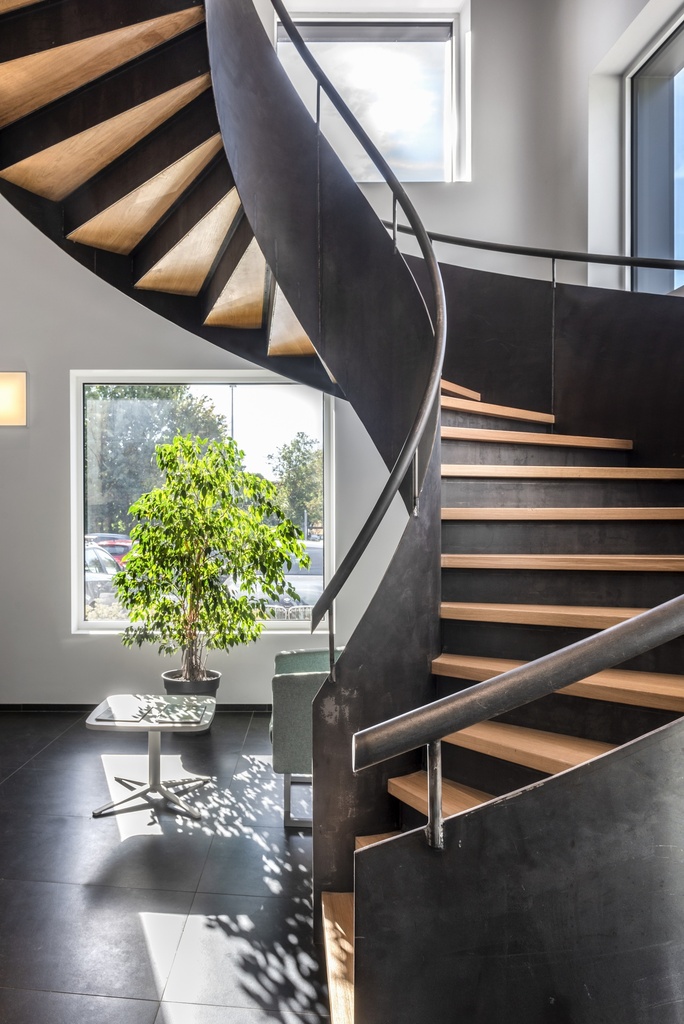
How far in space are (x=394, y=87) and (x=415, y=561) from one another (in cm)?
474

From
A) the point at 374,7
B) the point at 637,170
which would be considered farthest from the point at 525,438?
the point at 374,7

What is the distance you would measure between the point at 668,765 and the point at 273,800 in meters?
3.04

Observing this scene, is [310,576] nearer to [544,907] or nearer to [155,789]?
[155,789]

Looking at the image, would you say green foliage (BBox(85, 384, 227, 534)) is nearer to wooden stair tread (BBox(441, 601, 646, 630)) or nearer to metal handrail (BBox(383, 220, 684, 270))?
metal handrail (BBox(383, 220, 684, 270))

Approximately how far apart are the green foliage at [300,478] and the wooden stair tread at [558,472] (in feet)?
8.75

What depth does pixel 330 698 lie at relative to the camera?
2346 mm

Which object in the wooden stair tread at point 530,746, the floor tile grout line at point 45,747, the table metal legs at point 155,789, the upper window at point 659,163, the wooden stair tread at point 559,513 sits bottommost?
the floor tile grout line at point 45,747

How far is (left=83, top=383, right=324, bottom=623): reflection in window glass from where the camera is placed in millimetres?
5871

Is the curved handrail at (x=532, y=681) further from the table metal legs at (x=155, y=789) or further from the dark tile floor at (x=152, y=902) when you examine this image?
the table metal legs at (x=155, y=789)

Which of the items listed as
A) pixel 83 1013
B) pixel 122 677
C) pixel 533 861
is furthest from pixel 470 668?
pixel 122 677

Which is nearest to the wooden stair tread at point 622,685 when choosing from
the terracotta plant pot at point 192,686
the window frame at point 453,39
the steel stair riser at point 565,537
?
the steel stair riser at point 565,537

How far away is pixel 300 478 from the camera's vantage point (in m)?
5.89

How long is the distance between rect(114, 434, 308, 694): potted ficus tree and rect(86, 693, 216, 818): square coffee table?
0.83 m

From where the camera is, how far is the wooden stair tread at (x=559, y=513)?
2826 mm
